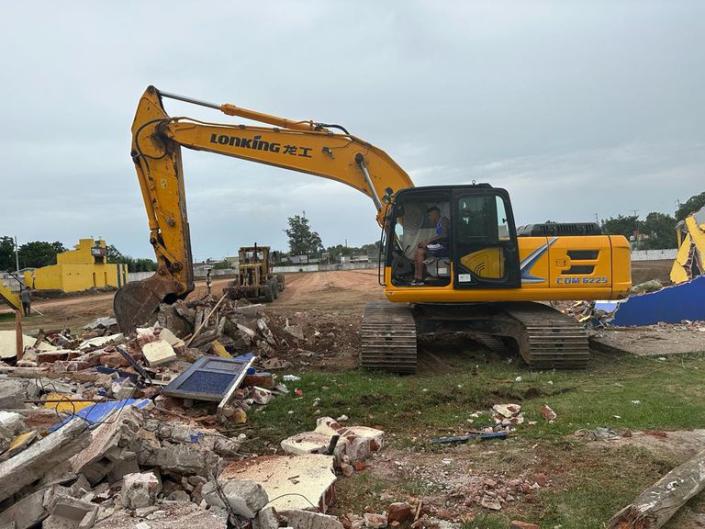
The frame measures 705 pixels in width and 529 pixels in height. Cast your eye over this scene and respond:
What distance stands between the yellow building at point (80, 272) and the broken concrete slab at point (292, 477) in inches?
1196

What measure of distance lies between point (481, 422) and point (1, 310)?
24.1 metres

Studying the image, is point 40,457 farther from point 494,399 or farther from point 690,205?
point 690,205

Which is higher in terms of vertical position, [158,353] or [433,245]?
[433,245]

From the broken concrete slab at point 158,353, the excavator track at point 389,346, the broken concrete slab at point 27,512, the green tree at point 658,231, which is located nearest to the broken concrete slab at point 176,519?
the broken concrete slab at point 27,512

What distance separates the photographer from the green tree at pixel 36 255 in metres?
47.0

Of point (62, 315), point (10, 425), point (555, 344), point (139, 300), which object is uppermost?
point (139, 300)

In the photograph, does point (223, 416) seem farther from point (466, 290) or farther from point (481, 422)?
point (466, 290)

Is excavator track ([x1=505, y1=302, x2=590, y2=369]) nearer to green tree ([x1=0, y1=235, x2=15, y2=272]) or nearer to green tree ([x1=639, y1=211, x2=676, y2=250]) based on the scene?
green tree ([x1=0, y1=235, x2=15, y2=272])

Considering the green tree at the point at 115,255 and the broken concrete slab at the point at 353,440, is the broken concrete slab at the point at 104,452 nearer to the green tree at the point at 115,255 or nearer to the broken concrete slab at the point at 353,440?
the broken concrete slab at the point at 353,440

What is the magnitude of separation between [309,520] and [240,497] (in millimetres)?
435

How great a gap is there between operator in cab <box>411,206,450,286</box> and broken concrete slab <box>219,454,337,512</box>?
436cm

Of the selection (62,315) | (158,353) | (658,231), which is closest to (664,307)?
(158,353)

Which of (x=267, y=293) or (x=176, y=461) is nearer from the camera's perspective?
(x=176, y=461)

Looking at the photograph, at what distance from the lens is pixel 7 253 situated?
1729 inches
